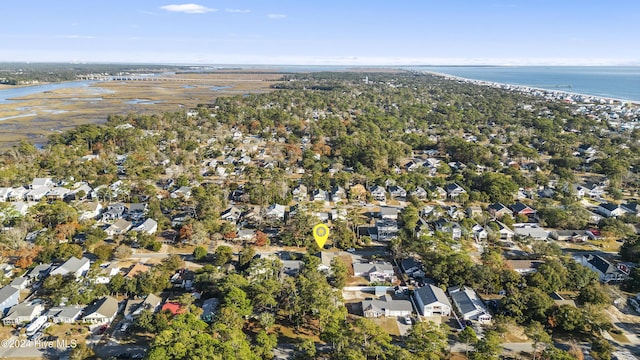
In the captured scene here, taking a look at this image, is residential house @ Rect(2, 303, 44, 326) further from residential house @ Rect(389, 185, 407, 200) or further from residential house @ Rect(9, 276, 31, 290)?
residential house @ Rect(389, 185, 407, 200)

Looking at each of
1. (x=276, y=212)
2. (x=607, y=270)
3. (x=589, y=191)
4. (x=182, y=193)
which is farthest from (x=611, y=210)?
(x=182, y=193)

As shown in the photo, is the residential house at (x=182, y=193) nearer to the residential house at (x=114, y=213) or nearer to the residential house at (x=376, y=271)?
the residential house at (x=114, y=213)

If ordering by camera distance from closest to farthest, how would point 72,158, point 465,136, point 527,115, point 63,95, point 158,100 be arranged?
point 72,158 → point 465,136 → point 527,115 → point 158,100 → point 63,95

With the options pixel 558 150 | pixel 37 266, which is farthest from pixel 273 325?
pixel 558 150

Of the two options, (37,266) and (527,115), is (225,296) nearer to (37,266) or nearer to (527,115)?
(37,266)

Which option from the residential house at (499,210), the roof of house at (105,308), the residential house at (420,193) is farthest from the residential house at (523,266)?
the roof of house at (105,308)
